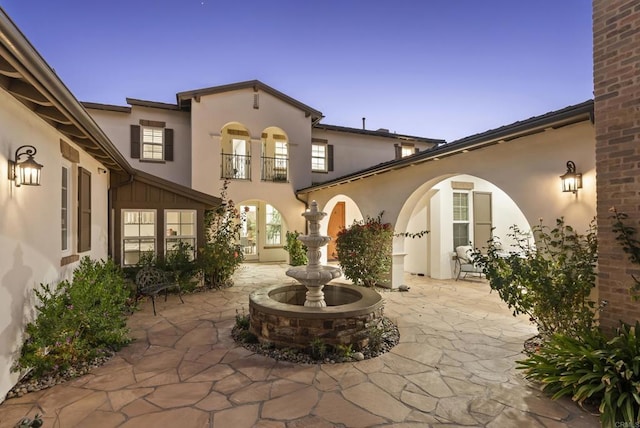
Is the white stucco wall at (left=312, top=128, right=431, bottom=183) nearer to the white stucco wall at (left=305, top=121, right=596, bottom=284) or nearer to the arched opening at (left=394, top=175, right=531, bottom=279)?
the arched opening at (left=394, top=175, right=531, bottom=279)

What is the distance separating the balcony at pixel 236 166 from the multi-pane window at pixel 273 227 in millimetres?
2273

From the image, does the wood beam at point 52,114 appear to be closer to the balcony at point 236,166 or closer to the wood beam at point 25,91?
the wood beam at point 25,91

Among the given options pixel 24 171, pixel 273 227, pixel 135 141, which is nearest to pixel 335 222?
pixel 273 227

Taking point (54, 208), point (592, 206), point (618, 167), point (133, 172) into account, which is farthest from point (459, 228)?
point (54, 208)

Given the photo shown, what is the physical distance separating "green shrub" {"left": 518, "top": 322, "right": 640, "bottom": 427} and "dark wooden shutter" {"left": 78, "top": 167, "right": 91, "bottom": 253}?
7105 millimetres

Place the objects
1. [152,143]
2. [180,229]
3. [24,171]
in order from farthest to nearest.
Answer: [152,143], [180,229], [24,171]

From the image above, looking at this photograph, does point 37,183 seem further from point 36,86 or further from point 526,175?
point 526,175

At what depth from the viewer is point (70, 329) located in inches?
162

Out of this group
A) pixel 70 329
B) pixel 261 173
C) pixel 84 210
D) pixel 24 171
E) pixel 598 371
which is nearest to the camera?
pixel 598 371

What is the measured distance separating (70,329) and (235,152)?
1156cm

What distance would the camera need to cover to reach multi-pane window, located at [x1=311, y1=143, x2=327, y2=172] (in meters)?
15.1

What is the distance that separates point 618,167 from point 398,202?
5304 mm

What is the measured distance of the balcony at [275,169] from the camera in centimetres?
1391

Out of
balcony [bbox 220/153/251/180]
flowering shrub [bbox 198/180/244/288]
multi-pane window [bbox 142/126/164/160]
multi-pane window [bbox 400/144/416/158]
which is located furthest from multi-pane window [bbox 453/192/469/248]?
multi-pane window [bbox 142/126/164/160]
